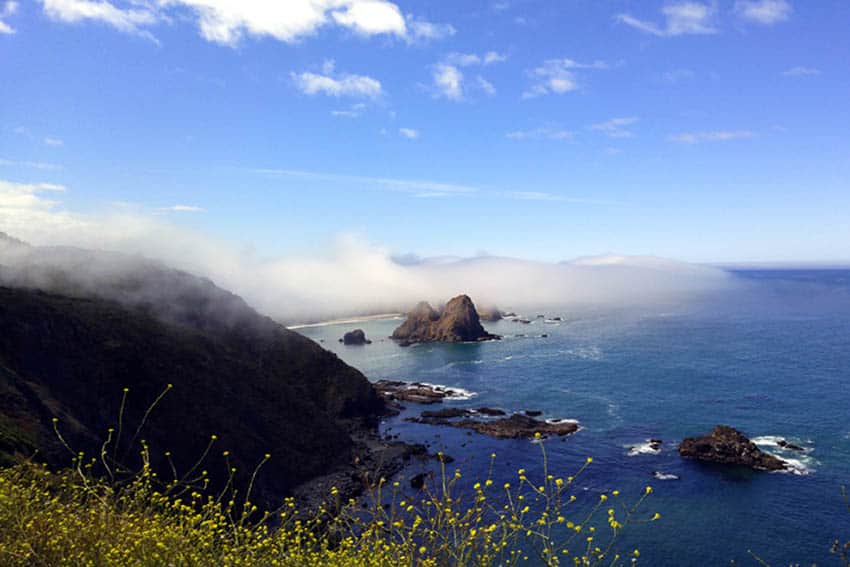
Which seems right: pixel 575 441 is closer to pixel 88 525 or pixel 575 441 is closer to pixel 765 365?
pixel 765 365

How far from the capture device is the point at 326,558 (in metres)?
12.2

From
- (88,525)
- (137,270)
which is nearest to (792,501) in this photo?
(88,525)

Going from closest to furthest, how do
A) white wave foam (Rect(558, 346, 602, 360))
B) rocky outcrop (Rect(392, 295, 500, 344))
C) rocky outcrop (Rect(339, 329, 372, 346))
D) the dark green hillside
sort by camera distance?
the dark green hillside → white wave foam (Rect(558, 346, 602, 360)) → rocky outcrop (Rect(392, 295, 500, 344)) → rocky outcrop (Rect(339, 329, 372, 346))

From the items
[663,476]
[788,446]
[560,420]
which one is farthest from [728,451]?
[560,420]

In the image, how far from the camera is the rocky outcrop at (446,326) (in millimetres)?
165125

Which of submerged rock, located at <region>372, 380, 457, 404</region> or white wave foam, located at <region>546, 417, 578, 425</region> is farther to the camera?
submerged rock, located at <region>372, 380, 457, 404</region>

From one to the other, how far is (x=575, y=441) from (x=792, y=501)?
2501 centimetres

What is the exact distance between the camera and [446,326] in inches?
6673

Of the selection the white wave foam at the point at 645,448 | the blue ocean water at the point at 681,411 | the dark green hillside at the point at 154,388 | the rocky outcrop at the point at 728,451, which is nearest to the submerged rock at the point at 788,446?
the blue ocean water at the point at 681,411

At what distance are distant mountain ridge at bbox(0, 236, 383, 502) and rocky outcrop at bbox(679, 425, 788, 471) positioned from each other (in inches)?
1732

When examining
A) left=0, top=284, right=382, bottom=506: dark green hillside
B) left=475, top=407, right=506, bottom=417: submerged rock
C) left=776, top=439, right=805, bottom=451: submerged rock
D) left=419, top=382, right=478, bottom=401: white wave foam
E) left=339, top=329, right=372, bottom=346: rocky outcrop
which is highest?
left=0, top=284, right=382, bottom=506: dark green hillside

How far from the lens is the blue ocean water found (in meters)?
46.4

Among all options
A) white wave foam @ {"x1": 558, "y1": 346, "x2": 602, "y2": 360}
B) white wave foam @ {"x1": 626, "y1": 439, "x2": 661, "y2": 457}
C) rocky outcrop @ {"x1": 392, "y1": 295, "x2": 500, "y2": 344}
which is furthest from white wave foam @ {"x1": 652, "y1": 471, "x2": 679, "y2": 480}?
rocky outcrop @ {"x1": 392, "y1": 295, "x2": 500, "y2": 344}

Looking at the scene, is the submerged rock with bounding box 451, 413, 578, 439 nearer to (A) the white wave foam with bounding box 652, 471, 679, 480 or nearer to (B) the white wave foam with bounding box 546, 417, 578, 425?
(B) the white wave foam with bounding box 546, 417, 578, 425
